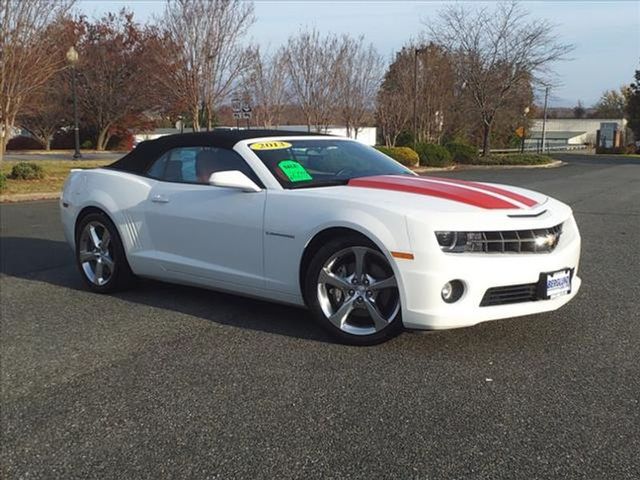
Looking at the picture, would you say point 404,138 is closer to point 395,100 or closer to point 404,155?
point 395,100

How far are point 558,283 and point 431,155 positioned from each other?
26397 millimetres

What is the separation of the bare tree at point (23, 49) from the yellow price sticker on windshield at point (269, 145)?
42.2 feet

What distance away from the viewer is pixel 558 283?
Result: 400 cm

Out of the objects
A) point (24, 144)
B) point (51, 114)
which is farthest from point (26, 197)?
point (24, 144)

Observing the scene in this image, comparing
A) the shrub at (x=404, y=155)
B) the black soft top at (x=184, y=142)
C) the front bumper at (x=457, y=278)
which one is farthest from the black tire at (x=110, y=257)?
the shrub at (x=404, y=155)

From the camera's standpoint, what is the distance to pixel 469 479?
8.32ft

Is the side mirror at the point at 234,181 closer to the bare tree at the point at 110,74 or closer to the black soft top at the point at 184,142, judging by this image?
the black soft top at the point at 184,142

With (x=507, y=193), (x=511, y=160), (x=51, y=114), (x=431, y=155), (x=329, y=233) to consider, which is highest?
(x=51, y=114)

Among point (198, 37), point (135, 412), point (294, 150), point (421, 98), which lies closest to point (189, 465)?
point (135, 412)

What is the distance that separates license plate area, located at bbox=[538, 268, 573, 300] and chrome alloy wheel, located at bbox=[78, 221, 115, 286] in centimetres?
354

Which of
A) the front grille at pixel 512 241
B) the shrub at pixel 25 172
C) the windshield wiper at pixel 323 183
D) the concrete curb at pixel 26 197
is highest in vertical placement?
the windshield wiper at pixel 323 183

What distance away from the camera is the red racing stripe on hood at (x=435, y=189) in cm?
400

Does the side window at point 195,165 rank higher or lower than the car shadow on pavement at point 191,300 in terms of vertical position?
→ higher

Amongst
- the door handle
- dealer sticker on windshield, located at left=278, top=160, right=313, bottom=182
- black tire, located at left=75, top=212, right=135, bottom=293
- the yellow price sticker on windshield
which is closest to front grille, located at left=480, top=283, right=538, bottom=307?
dealer sticker on windshield, located at left=278, top=160, right=313, bottom=182
